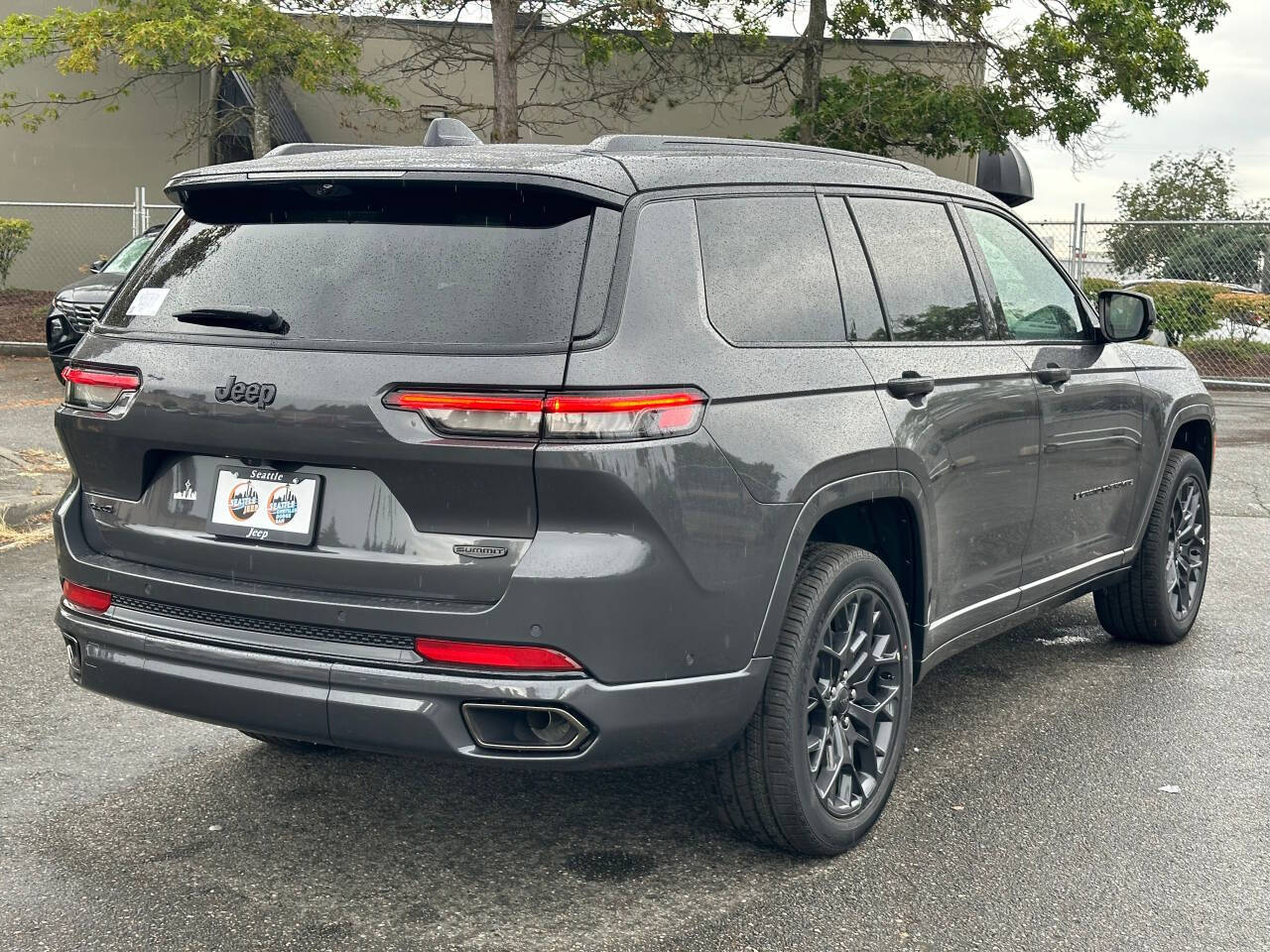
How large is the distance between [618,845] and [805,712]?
2.24ft

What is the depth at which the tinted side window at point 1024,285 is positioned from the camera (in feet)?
15.8

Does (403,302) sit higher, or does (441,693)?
(403,302)

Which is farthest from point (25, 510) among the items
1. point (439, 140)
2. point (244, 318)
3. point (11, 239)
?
point (11, 239)

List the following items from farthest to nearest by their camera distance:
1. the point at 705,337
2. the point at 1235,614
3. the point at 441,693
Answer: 1. the point at 1235,614
2. the point at 705,337
3. the point at 441,693

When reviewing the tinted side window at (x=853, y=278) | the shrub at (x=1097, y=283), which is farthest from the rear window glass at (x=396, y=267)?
the shrub at (x=1097, y=283)

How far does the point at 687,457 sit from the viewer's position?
320cm

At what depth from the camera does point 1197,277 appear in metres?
19.5

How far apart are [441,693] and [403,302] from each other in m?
0.88

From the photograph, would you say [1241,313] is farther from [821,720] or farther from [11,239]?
[821,720]

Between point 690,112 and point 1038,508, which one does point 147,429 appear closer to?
point 1038,508

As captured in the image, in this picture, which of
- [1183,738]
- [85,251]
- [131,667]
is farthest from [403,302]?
[85,251]

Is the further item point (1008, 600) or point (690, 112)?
point (690, 112)

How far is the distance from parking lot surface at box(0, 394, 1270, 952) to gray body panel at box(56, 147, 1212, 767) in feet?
1.55

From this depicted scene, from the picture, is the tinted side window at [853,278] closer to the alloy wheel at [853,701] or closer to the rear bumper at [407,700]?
the alloy wheel at [853,701]
